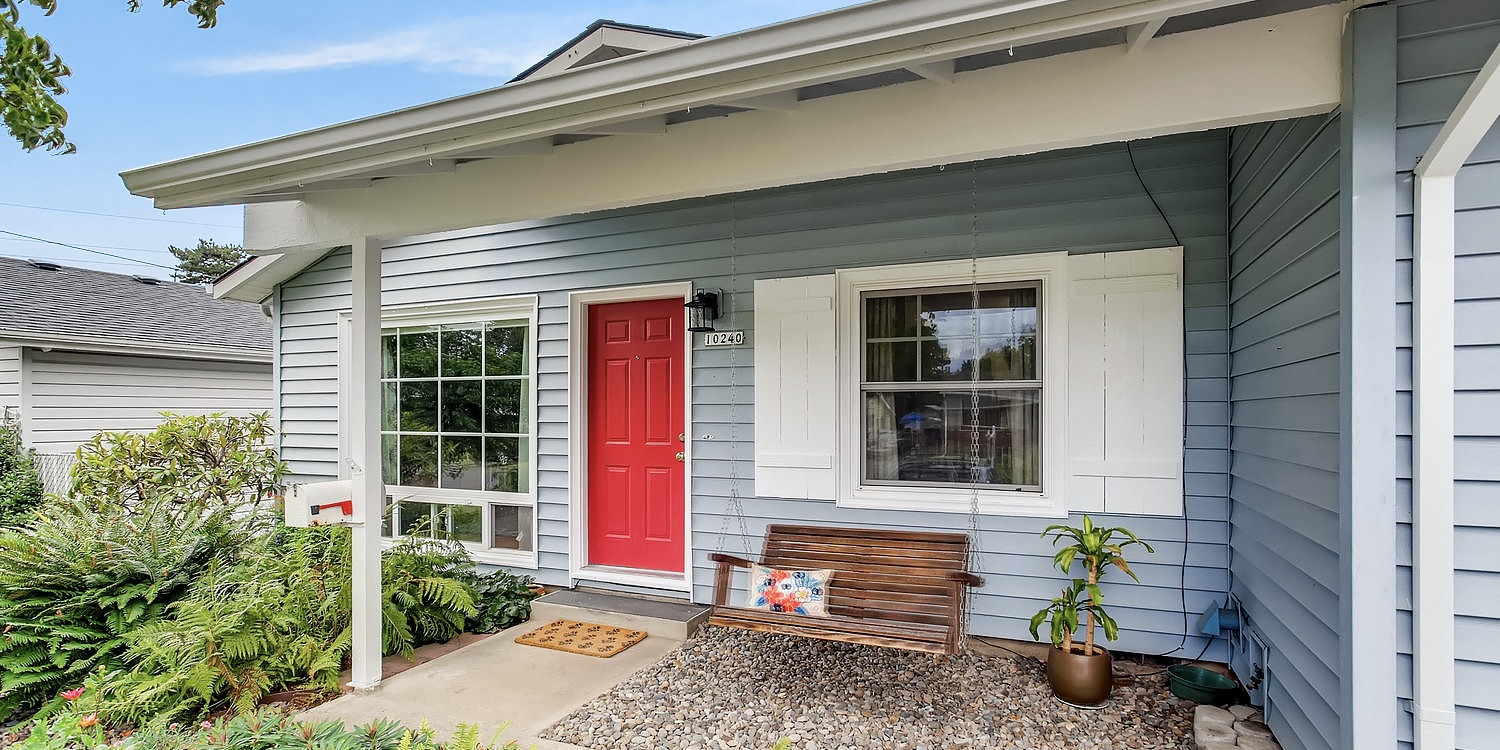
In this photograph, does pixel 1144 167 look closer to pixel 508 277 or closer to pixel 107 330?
pixel 508 277

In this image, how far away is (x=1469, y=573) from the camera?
1747 millimetres

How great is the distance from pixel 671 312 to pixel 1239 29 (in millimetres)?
3259

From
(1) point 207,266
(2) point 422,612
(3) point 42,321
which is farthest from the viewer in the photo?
(1) point 207,266

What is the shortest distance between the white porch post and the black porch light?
1663mm

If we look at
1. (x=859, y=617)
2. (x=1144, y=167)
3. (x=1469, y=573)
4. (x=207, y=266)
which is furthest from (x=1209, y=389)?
(x=207, y=266)

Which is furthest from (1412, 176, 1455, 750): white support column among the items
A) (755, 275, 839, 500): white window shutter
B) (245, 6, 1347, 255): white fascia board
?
(755, 275, 839, 500): white window shutter

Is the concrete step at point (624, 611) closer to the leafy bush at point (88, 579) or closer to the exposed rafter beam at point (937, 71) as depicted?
the leafy bush at point (88, 579)

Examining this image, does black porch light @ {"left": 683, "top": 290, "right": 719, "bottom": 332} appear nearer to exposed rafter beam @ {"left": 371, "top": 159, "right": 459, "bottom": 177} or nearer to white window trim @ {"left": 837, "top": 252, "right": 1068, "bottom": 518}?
white window trim @ {"left": 837, "top": 252, "right": 1068, "bottom": 518}

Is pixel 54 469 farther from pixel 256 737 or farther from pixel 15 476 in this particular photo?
pixel 256 737

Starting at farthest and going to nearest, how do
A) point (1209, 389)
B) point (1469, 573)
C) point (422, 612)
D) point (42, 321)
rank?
point (42, 321) < point (422, 612) < point (1209, 389) < point (1469, 573)

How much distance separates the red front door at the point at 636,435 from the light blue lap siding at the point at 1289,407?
9.42 ft

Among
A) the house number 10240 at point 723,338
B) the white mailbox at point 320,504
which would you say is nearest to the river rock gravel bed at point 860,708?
the white mailbox at point 320,504

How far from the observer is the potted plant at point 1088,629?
3.03 meters

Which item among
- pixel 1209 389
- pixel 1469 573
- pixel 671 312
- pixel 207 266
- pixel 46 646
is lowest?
pixel 46 646
